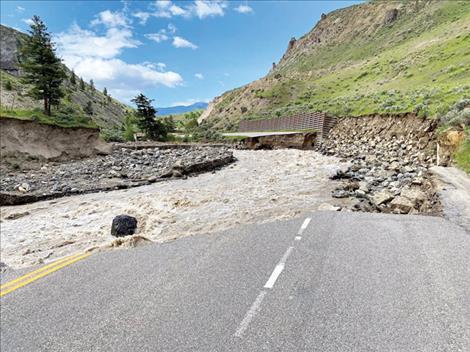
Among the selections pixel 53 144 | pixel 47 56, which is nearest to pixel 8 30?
pixel 47 56

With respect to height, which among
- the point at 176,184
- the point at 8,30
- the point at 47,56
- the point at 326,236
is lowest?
the point at 176,184

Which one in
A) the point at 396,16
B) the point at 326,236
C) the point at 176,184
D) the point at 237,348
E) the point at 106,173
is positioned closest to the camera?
the point at 237,348

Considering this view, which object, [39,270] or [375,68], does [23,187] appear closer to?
[39,270]

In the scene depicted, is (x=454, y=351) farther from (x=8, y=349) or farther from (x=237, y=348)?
(x=8, y=349)

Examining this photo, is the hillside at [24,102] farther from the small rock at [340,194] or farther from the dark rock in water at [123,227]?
the small rock at [340,194]

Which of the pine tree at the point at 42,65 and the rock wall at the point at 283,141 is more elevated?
the pine tree at the point at 42,65

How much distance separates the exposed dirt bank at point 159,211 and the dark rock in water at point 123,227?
260 millimetres

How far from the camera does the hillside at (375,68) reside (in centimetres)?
3167

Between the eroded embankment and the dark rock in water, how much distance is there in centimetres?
760

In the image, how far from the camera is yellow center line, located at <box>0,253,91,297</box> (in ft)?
19.8

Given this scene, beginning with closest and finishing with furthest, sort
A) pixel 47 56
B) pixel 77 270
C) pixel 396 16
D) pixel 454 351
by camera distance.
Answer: pixel 454 351
pixel 77 270
pixel 47 56
pixel 396 16

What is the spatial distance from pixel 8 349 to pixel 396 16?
132552mm

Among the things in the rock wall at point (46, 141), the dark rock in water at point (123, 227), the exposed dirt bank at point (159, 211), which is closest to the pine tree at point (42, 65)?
the rock wall at point (46, 141)

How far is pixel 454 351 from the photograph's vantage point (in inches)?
140
